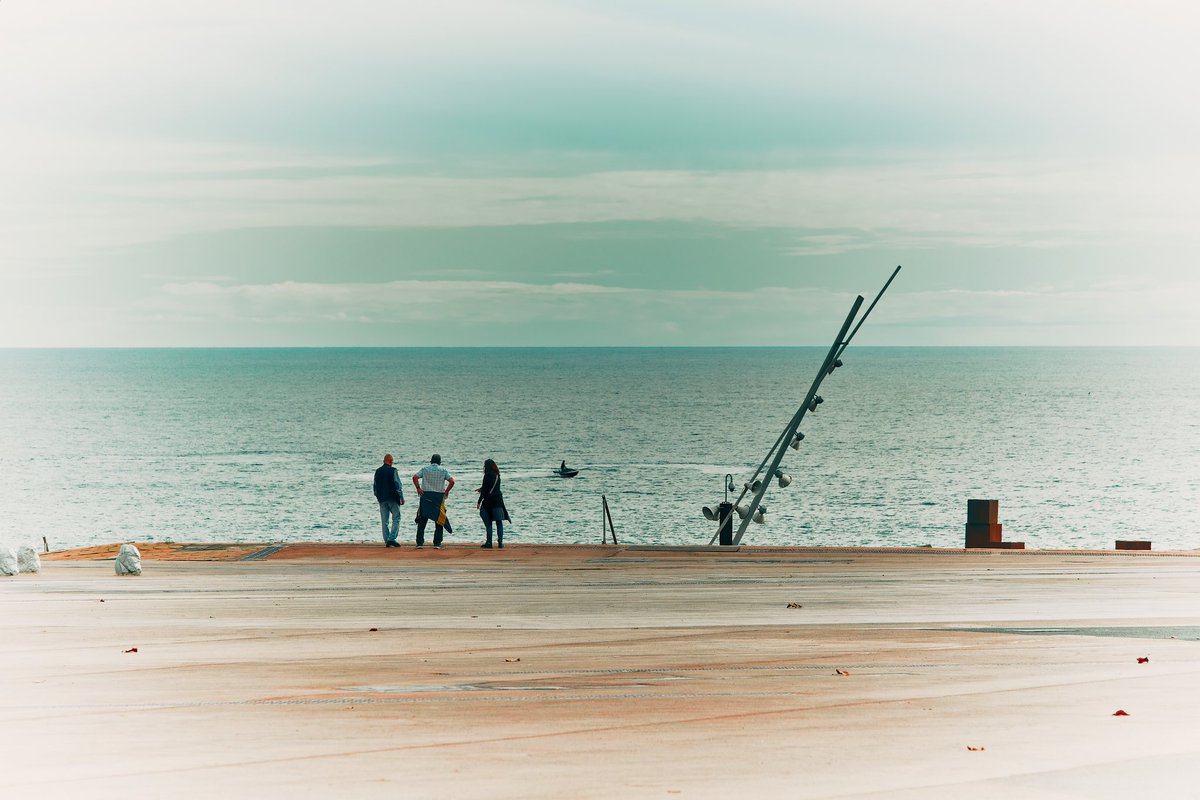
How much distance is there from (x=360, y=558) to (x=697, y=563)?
208 inches

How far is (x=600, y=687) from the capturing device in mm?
9711

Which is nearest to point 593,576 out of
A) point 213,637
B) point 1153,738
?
point 213,637

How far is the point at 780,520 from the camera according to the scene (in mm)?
64500

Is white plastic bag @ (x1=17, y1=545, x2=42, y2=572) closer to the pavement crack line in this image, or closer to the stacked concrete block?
the pavement crack line

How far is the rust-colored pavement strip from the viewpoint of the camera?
6953 millimetres

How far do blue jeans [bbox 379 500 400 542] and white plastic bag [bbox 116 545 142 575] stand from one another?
623 centimetres

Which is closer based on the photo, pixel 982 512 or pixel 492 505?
pixel 492 505

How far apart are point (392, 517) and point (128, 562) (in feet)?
24.0

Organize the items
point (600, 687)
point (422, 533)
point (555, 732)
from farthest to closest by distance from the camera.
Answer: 1. point (422, 533)
2. point (600, 687)
3. point (555, 732)

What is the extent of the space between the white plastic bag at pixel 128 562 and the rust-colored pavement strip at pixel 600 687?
0.47m

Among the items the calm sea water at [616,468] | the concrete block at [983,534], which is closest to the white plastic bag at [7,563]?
the concrete block at [983,534]

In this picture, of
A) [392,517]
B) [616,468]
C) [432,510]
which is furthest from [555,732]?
[616,468]

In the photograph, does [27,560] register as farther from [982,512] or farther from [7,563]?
[982,512]

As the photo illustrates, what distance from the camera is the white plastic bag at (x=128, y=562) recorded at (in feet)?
61.1
